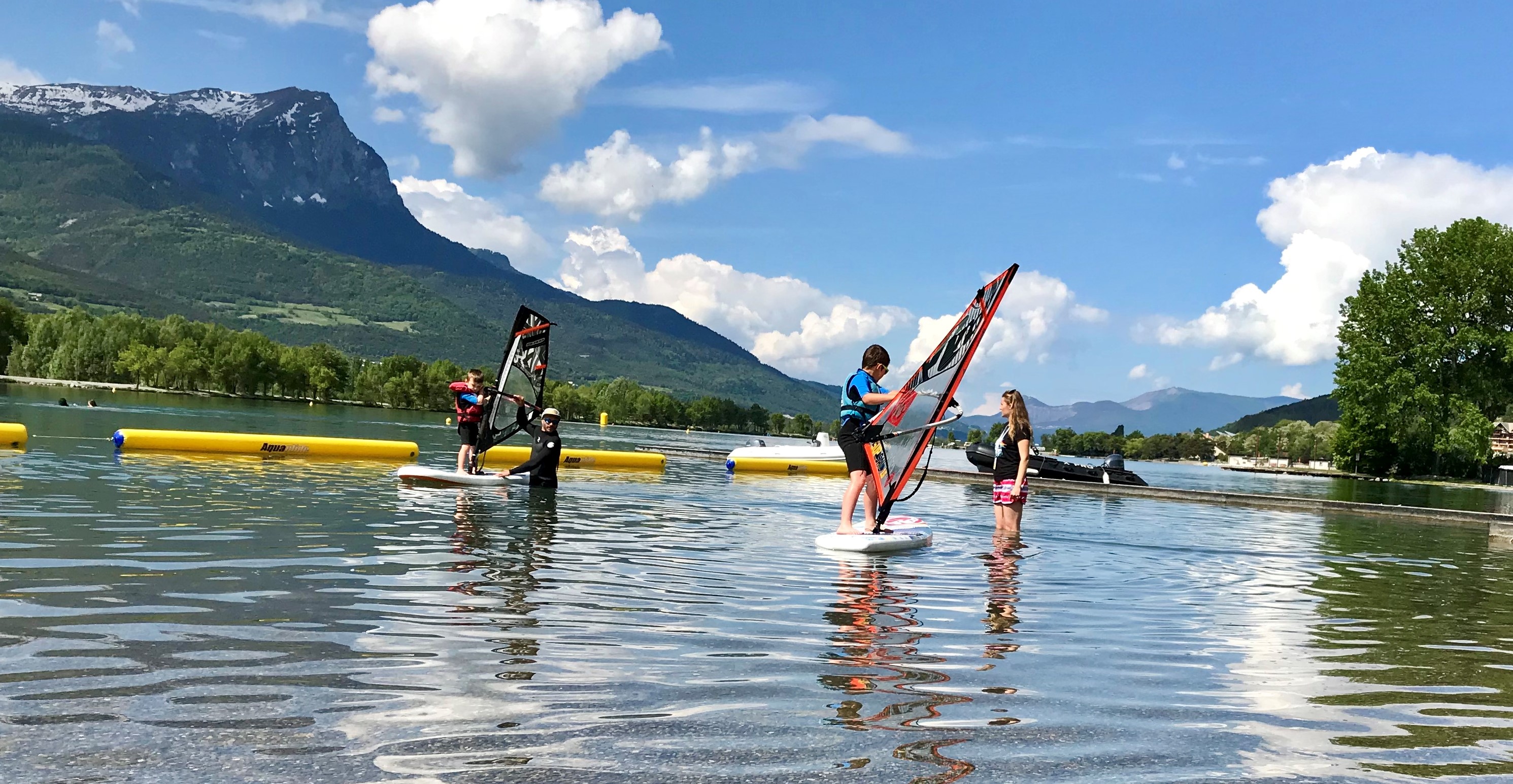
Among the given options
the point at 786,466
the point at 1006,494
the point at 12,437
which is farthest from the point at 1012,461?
the point at 786,466

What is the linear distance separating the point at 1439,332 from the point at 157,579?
85923 mm

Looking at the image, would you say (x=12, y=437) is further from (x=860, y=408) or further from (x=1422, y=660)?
(x=1422, y=660)

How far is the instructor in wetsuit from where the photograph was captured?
20.6m

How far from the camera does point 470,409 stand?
22.5 m

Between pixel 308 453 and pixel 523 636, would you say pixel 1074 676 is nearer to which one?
pixel 523 636

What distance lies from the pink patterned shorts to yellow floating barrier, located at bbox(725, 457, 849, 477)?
22126 mm

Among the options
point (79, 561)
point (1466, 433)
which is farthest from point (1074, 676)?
point (1466, 433)

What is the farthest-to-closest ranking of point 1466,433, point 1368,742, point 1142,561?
1. point 1466,433
2. point 1142,561
3. point 1368,742

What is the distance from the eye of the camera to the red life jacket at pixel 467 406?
73.2 feet

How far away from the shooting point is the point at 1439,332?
76.3 meters

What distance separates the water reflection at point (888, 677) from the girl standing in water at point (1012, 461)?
659 centimetres

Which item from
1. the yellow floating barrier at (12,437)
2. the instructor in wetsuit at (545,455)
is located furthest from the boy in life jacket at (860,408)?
the yellow floating barrier at (12,437)

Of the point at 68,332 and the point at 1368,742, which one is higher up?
the point at 68,332

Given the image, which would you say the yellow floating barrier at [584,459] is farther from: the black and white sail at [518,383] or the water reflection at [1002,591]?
the water reflection at [1002,591]
